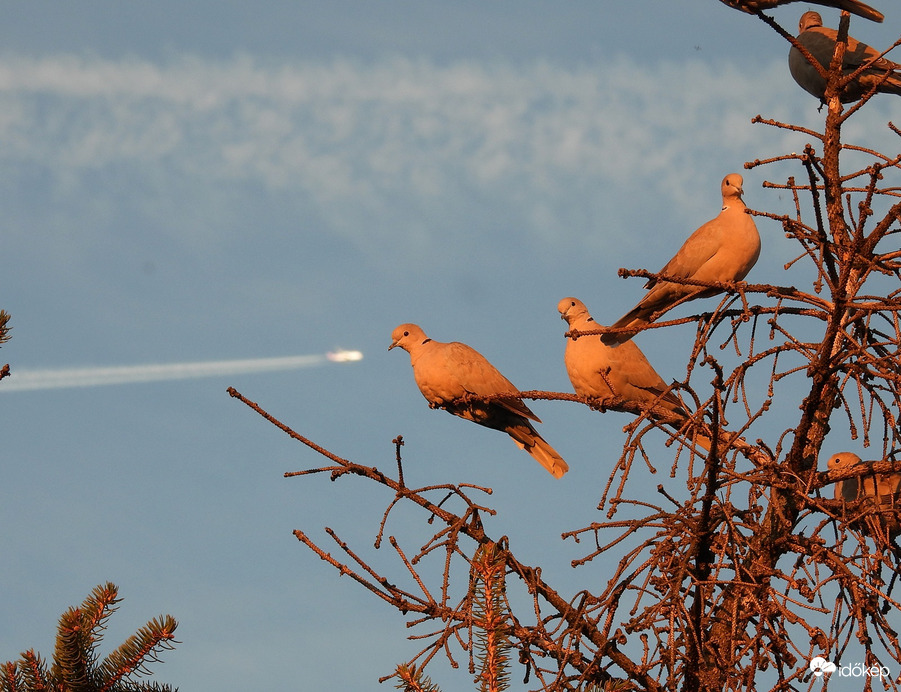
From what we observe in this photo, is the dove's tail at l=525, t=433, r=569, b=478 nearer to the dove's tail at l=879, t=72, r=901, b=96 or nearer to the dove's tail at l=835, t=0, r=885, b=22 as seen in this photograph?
the dove's tail at l=879, t=72, r=901, b=96

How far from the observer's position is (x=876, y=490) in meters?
3.81

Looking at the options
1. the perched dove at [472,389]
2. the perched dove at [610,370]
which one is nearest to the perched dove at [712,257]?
the perched dove at [610,370]

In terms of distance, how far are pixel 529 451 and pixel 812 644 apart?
429 centimetres

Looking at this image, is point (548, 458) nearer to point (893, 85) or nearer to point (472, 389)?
point (472, 389)

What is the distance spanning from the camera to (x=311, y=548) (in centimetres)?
340

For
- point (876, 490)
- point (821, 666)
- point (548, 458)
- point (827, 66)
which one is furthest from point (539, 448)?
point (821, 666)

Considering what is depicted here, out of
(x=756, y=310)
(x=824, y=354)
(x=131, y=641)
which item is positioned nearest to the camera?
(x=131, y=641)

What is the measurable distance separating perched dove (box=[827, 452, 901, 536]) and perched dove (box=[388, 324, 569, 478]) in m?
1.91

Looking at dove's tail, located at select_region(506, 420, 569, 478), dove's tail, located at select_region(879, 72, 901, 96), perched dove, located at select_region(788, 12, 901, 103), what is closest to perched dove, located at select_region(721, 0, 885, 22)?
perched dove, located at select_region(788, 12, 901, 103)

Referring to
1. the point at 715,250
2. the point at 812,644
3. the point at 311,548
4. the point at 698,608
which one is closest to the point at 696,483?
the point at 698,608

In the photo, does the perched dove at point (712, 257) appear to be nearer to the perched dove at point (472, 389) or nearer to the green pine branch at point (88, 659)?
the perched dove at point (472, 389)

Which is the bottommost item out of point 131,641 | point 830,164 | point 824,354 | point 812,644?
point 131,641

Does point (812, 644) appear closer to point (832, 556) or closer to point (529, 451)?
point (832, 556)

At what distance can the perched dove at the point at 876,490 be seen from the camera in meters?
3.49
